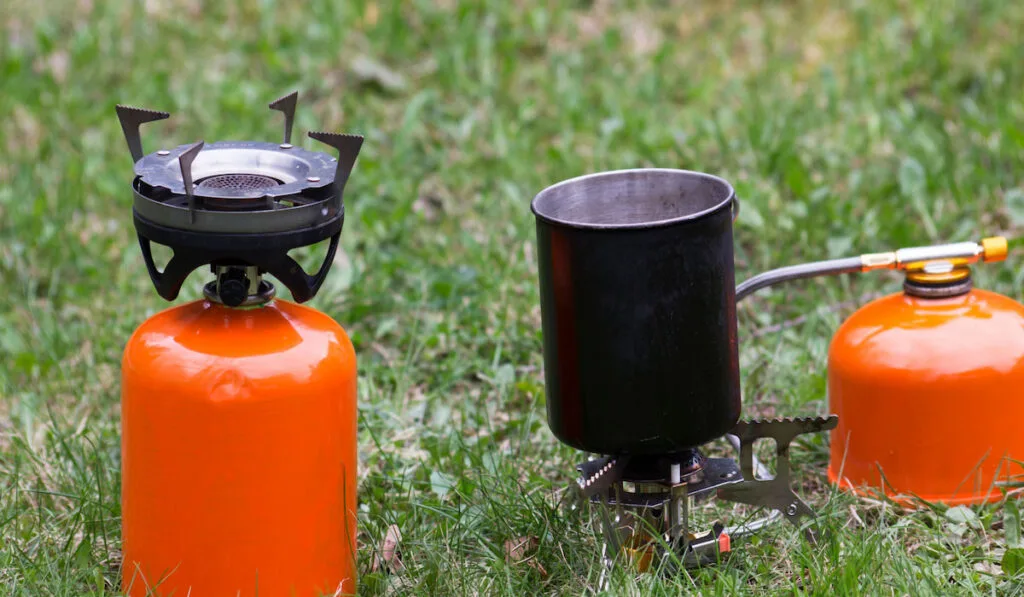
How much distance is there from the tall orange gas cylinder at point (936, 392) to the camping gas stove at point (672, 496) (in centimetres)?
20

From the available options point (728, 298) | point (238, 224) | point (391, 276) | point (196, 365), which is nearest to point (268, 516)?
point (196, 365)

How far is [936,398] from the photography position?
2396 mm

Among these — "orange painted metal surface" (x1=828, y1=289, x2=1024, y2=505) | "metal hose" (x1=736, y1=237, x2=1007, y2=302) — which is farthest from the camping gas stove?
"metal hose" (x1=736, y1=237, x2=1007, y2=302)

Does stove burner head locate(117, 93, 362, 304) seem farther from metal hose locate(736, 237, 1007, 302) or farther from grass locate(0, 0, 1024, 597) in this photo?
metal hose locate(736, 237, 1007, 302)

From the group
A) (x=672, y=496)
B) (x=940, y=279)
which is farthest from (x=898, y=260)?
(x=672, y=496)

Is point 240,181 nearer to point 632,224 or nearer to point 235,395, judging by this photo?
point 235,395

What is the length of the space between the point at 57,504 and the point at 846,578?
5.03ft

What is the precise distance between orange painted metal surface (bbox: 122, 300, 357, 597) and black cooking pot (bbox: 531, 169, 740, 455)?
0.38 metres

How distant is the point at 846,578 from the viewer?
2.06 meters

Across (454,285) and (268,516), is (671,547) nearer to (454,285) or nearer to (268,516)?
(268,516)

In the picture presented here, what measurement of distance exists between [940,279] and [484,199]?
176 centimetres

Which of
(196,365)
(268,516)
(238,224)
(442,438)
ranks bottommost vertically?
(442,438)

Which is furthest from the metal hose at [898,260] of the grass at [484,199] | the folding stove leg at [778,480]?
the grass at [484,199]

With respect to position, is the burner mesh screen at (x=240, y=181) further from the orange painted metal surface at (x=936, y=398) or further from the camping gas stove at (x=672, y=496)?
the orange painted metal surface at (x=936, y=398)
